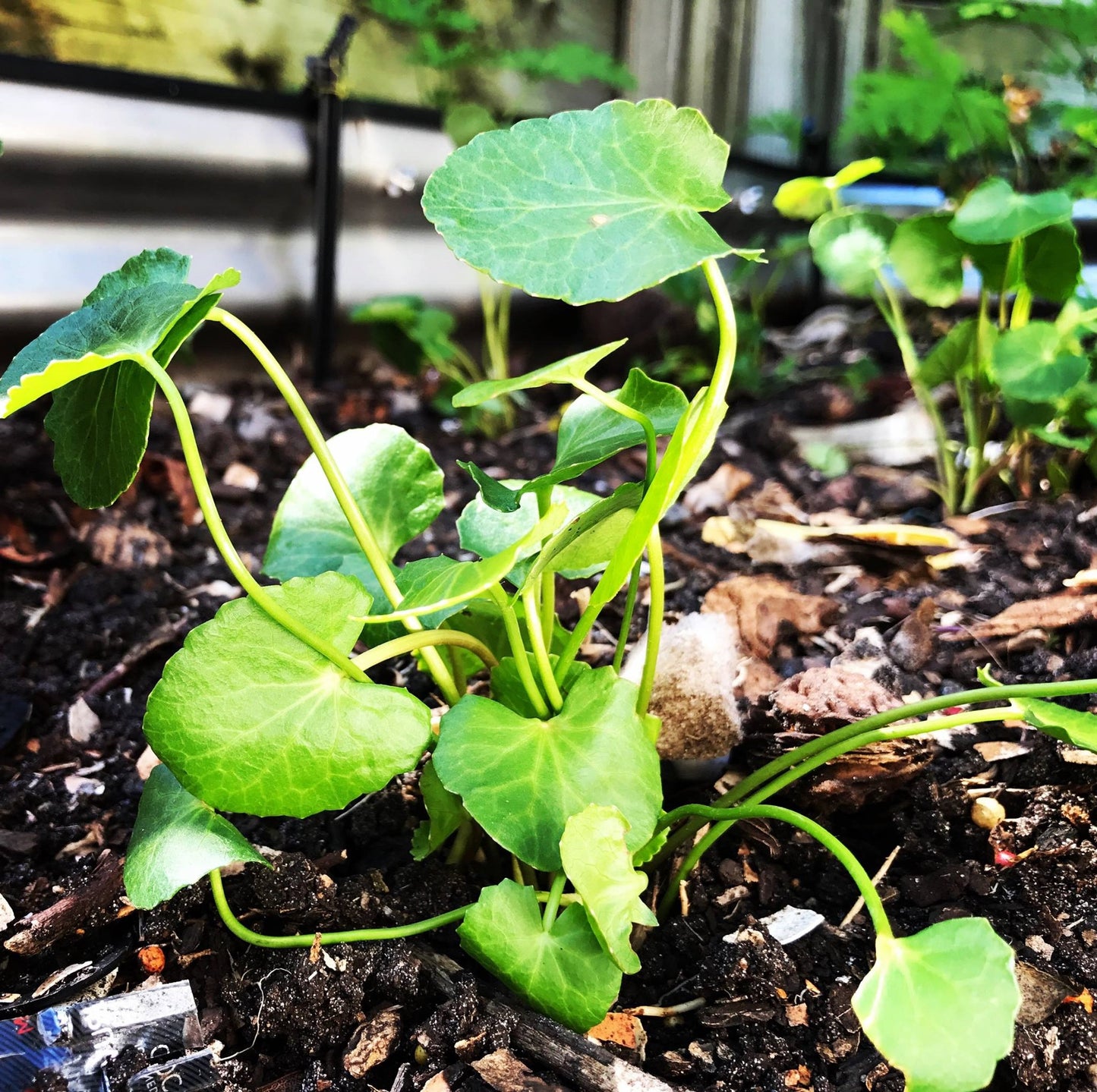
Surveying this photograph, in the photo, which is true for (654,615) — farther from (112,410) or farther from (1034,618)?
(1034,618)

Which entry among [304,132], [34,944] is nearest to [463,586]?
[34,944]

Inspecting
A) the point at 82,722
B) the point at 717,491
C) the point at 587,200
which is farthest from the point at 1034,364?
the point at 82,722

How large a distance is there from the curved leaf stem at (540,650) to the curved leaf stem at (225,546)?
126 millimetres

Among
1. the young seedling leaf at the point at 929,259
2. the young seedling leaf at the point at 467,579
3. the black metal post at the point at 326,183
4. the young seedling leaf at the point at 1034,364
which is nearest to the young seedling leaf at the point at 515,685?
the young seedling leaf at the point at 467,579

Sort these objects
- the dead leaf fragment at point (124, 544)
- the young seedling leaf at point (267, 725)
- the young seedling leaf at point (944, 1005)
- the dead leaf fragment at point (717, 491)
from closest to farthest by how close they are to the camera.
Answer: the young seedling leaf at point (944, 1005) < the young seedling leaf at point (267, 725) < the dead leaf fragment at point (124, 544) < the dead leaf fragment at point (717, 491)

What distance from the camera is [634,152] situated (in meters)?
0.64

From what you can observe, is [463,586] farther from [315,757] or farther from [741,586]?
[741,586]

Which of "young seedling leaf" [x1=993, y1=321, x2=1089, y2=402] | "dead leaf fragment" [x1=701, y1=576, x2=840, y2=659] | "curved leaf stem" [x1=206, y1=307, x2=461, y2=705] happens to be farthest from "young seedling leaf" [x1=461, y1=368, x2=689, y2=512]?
"young seedling leaf" [x1=993, y1=321, x2=1089, y2=402]

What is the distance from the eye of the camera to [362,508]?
2.67 feet

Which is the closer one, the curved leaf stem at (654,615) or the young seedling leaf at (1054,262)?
the curved leaf stem at (654,615)

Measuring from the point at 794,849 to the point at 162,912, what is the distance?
0.54 m

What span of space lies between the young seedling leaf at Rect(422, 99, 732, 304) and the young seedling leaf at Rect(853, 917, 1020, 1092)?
0.42 metres

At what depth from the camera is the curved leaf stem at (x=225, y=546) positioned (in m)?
0.59

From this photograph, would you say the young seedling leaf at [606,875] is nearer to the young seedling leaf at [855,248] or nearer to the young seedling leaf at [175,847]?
the young seedling leaf at [175,847]
